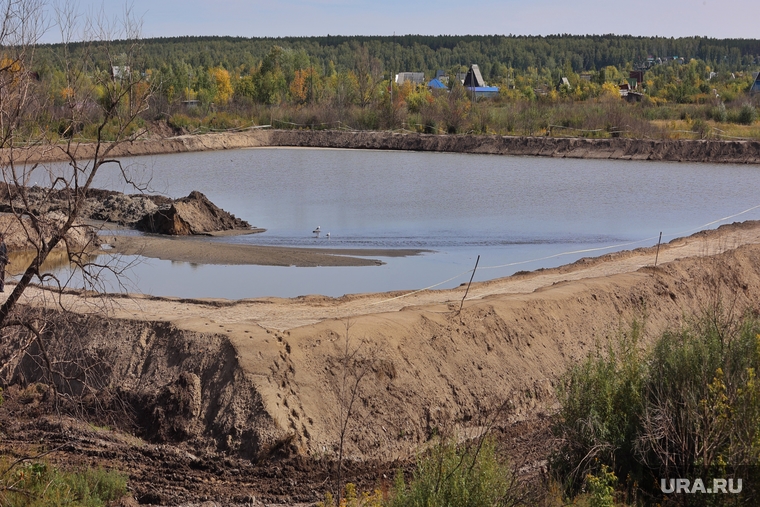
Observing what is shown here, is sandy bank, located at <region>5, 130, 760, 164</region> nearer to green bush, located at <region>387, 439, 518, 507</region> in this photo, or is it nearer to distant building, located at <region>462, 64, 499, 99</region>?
Result: green bush, located at <region>387, 439, 518, 507</region>

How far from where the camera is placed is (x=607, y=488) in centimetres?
777

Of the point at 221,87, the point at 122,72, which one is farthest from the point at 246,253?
the point at 221,87

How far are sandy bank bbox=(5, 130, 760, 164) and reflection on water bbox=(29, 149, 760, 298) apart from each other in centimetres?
276

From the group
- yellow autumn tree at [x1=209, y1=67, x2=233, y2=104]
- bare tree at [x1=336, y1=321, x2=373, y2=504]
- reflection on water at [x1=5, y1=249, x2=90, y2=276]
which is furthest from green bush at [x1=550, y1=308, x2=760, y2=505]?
yellow autumn tree at [x1=209, y1=67, x2=233, y2=104]

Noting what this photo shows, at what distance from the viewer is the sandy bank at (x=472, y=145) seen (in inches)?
1933

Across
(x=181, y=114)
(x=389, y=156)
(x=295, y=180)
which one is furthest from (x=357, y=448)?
(x=181, y=114)

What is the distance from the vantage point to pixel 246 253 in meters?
22.2

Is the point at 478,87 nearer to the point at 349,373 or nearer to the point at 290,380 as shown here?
the point at 349,373

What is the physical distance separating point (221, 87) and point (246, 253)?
72884 millimetres

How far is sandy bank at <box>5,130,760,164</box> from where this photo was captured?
161ft

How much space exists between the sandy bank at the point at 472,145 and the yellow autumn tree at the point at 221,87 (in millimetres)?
22053

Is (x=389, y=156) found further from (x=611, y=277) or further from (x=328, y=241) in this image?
(x=611, y=277)

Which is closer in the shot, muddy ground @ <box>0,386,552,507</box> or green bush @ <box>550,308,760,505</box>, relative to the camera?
green bush @ <box>550,308,760,505</box>

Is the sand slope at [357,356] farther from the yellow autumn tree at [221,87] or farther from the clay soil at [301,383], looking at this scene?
the yellow autumn tree at [221,87]
